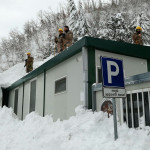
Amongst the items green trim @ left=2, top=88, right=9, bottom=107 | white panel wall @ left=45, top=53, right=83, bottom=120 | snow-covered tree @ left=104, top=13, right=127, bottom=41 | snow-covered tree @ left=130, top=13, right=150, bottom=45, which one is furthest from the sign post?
snow-covered tree @ left=130, top=13, right=150, bottom=45

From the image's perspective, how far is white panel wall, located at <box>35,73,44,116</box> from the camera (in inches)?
430

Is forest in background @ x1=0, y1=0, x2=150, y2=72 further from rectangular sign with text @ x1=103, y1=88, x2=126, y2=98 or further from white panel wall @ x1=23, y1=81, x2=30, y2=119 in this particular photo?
rectangular sign with text @ x1=103, y1=88, x2=126, y2=98

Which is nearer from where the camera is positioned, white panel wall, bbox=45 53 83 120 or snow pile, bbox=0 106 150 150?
snow pile, bbox=0 106 150 150

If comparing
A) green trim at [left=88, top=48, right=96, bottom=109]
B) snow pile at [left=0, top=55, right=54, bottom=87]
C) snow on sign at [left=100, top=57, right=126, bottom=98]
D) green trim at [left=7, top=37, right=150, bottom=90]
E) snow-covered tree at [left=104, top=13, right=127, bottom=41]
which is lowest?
snow on sign at [left=100, top=57, right=126, bottom=98]

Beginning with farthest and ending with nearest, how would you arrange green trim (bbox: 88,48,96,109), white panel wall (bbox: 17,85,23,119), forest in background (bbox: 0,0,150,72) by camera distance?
1. forest in background (bbox: 0,0,150,72)
2. white panel wall (bbox: 17,85,23,119)
3. green trim (bbox: 88,48,96,109)

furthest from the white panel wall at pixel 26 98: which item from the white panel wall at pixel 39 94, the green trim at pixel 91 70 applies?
the green trim at pixel 91 70

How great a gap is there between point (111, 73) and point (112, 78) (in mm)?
118

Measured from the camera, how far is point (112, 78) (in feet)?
14.8

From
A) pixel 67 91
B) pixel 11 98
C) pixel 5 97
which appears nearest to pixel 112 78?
pixel 67 91

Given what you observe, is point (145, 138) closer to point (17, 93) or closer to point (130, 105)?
point (130, 105)

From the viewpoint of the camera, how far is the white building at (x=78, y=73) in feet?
24.3

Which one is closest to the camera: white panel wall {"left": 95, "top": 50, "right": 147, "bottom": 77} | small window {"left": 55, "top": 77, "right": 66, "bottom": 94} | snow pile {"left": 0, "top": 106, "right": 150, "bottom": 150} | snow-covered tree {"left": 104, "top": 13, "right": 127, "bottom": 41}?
snow pile {"left": 0, "top": 106, "right": 150, "bottom": 150}

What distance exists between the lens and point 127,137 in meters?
4.79

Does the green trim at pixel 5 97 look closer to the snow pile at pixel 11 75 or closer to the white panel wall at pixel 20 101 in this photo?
the snow pile at pixel 11 75
